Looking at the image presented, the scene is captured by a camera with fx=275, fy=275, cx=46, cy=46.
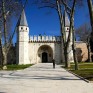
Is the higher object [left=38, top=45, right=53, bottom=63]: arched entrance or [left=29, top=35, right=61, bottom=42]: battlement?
[left=29, top=35, right=61, bottom=42]: battlement

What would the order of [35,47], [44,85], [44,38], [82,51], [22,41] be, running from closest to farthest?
[44,85]
[22,41]
[35,47]
[44,38]
[82,51]

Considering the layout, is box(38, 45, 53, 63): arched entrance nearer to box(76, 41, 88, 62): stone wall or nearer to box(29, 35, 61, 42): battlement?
box(29, 35, 61, 42): battlement

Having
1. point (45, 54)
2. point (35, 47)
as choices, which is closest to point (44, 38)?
point (35, 47)

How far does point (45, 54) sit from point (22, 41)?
854 cm

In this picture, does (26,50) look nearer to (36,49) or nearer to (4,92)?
(36,49)

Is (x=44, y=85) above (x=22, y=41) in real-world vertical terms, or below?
below

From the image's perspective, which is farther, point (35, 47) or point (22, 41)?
point (35, 47)

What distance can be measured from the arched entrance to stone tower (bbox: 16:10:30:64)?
5711 mm

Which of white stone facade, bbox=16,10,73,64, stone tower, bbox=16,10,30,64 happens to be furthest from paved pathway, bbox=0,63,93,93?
white stone facade, bbox=16,10,73,64

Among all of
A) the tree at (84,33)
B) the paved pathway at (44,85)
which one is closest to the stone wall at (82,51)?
the tree at (84,33)

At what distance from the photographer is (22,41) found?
184 feet

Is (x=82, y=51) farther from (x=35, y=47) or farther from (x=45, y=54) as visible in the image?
(x=35, y=47)

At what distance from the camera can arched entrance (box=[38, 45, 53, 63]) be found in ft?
203

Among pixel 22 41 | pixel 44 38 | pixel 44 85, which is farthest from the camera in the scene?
pixel 44 38
